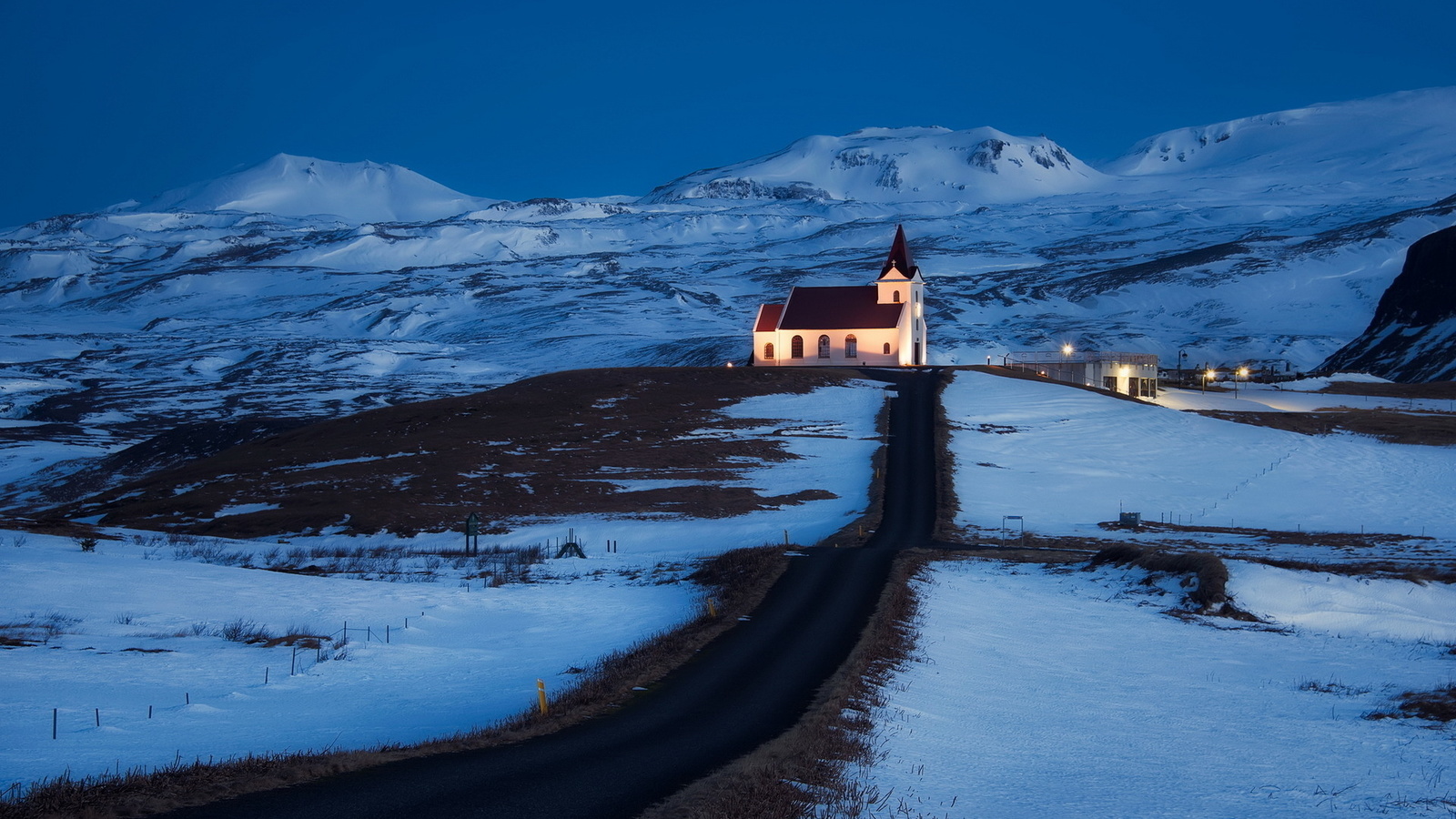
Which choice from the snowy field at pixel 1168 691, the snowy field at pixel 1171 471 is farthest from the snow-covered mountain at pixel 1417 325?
the snowy field at pixel 1168 691

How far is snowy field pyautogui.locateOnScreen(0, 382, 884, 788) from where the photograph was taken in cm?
1739

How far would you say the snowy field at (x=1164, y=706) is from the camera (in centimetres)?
1530

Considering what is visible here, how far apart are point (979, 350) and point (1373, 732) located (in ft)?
514

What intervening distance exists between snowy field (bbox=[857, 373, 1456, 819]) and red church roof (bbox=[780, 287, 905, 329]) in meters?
48.1

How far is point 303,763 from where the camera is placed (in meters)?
14.7

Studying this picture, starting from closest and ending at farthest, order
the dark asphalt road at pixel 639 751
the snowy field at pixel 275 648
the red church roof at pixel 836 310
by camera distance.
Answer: the dark asphalt road at pixel 639 751 < the snowy field at pixel 275 648 < the red church roof at pixel 836 310

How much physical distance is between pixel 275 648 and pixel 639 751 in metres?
12.3

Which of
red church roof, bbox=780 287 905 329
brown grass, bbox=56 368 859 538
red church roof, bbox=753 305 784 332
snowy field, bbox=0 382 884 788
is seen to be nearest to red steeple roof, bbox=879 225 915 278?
red church roof, bbox=780 287 905 329

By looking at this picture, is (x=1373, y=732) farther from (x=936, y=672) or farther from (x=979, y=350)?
(x=979, y=350)

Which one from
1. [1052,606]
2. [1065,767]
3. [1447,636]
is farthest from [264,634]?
[1447,636]

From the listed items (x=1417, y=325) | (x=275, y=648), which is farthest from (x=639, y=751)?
(x=1417, y=325)

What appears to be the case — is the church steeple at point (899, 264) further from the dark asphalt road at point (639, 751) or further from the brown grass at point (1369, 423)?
the dark asphalt road at point (639, 751)

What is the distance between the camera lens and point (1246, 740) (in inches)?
712

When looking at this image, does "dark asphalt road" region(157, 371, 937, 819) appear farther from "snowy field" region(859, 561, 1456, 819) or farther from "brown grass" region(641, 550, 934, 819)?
"snowy field" region(859, 561, 1456, 819)
